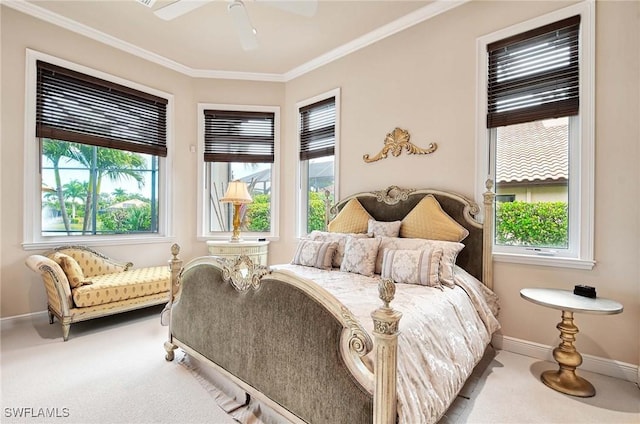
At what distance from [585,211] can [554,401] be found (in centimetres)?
137

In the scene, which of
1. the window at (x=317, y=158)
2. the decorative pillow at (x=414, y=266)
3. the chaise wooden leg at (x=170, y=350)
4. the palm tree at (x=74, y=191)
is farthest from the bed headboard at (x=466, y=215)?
the palm tree at (x=74, y=191)

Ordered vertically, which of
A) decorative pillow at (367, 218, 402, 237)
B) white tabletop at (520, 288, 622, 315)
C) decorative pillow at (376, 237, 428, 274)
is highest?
decorative pillow at (367, 218, 402, 237)

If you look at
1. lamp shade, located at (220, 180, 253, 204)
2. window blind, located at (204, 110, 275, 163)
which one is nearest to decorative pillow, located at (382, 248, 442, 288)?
lamp shade, located at (220, 180, 253, 204)

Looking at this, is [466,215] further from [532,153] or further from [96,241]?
[96,241]

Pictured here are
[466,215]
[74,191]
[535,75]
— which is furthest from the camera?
[74,191]

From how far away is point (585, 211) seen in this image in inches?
87.8

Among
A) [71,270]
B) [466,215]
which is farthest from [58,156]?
[466,215]

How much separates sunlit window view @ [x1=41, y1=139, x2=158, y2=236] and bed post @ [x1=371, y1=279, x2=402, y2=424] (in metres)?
3.95

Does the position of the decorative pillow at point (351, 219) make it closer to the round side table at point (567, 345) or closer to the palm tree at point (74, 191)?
the round side table at point (567, 345)

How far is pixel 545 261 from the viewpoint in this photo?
93.6 inches

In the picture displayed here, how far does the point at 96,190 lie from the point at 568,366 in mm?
4961

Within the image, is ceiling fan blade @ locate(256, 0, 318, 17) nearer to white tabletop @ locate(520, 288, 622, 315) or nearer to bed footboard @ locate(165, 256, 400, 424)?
bed footboard @ locate(165, 256, 400, 424)

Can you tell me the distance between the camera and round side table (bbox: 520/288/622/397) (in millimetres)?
1870

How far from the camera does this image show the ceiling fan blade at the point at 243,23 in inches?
88.7
